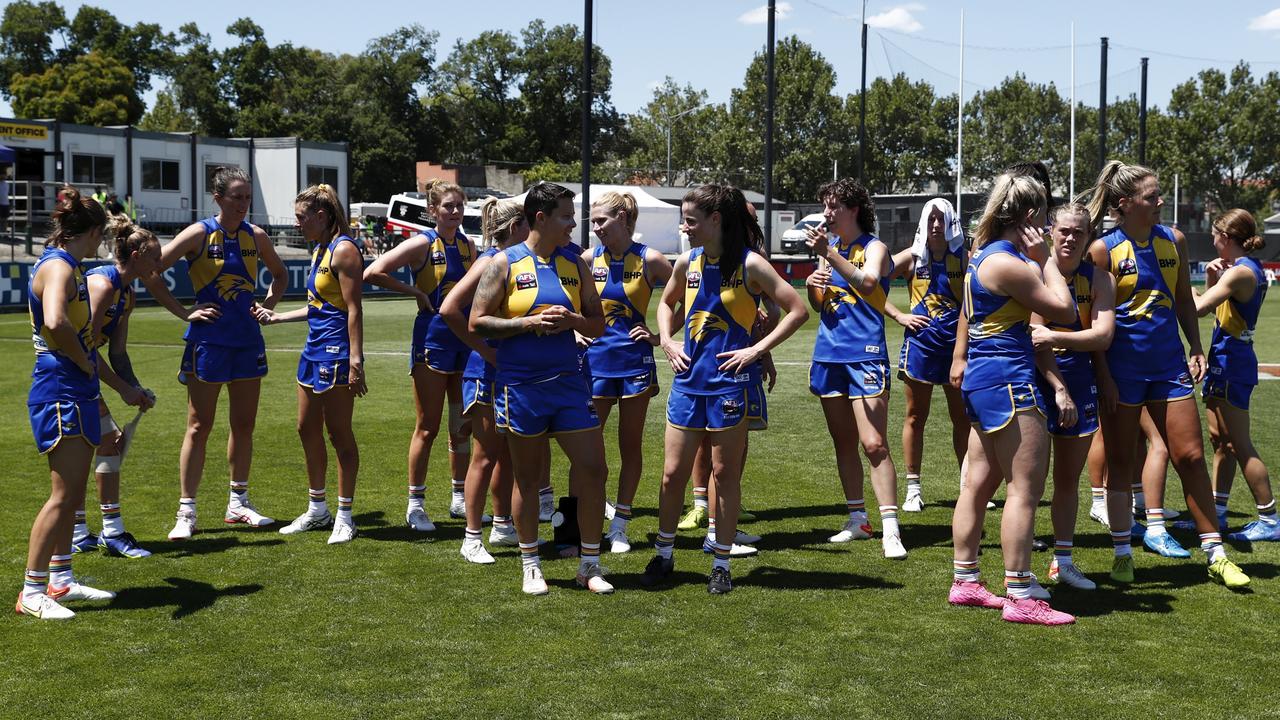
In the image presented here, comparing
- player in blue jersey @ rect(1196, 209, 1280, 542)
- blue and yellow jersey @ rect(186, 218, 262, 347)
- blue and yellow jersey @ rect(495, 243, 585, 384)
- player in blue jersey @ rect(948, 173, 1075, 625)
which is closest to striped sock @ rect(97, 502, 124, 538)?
blue and yellow jersey @ rect(186, 218, 262, 347)

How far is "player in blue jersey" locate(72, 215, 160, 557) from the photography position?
6.16 meters

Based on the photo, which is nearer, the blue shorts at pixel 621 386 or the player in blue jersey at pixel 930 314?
the blue shorts at pixel 621 386

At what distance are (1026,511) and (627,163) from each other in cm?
8772

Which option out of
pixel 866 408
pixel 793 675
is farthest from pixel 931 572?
pixel 793 675

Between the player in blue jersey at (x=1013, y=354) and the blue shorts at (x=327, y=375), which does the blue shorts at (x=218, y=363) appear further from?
the player in blue jersey at (x=1013, y=354)

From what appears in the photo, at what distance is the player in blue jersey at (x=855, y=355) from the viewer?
694 cm

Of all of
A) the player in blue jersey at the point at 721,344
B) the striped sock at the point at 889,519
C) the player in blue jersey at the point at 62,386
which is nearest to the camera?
the player in blue jersey at the point at 62,386

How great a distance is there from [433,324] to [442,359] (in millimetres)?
218

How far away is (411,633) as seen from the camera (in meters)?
Result: 5.39

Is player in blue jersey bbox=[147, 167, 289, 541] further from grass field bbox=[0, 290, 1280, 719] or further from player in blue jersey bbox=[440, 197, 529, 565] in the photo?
player in blue jersey bbox=[440, 197, 529, 565]

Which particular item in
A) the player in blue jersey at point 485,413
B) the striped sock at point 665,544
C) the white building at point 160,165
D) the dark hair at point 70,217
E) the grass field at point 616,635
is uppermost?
the white building at point 160,165

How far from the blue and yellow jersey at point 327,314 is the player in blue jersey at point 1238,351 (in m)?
4.86

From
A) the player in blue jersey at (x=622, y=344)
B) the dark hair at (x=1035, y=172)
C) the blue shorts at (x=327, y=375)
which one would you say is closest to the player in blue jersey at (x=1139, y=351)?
the dark hair at (x=1035, y=172)

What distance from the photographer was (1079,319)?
5.82 meters
